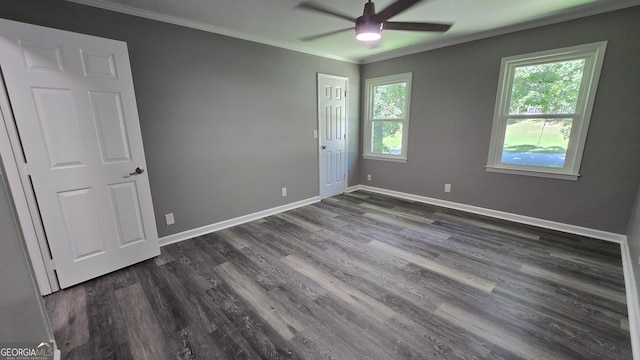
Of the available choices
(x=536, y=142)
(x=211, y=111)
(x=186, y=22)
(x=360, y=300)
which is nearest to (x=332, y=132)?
(x=211, y=111)

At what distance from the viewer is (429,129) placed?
4.11m

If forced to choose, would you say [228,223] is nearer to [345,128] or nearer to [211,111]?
[211,111]

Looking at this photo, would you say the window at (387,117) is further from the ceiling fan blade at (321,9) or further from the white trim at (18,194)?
the white trim at (18,194)

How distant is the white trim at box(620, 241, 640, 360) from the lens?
1.54 metres

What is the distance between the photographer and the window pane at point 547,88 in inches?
114

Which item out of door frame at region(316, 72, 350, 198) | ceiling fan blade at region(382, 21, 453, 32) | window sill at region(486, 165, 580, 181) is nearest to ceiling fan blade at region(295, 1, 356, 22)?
ceiling fan blade at region(382, 21, 453, 32)

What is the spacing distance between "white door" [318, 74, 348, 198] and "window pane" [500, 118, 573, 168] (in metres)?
2.51

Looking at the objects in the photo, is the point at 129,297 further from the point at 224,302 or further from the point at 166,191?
the point at 166,191

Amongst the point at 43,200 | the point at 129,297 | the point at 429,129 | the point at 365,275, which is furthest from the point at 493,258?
the point at 43,200

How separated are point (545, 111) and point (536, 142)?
38 cm

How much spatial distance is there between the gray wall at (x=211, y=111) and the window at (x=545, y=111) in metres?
2.67

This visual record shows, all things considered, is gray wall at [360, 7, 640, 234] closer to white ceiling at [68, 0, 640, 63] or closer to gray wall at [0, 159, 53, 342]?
white ceiling at [68, 0, 640, 63]

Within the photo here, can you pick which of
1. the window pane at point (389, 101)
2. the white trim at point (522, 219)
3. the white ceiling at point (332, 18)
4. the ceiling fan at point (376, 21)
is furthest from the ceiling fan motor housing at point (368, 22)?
the white trim at point (522, 219)

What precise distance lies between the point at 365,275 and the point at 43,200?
9.00 ft
